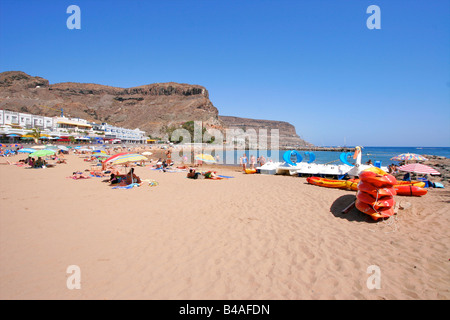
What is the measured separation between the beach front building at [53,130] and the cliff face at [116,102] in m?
23.1

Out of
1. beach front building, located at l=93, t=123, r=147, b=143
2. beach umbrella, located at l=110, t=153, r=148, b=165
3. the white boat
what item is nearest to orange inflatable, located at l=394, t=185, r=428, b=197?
the white boat

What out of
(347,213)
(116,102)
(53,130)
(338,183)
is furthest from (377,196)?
(116,102)

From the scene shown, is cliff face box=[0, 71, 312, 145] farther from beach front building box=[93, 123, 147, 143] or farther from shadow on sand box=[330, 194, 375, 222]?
shadow on sand box=[330, 194, 375, 222]

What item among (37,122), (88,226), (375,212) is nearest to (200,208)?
(88,226)

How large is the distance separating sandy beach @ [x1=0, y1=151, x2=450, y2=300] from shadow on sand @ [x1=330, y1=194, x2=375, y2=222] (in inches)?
2.1

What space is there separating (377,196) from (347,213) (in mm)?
933

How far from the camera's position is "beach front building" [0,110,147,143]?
34562 mm

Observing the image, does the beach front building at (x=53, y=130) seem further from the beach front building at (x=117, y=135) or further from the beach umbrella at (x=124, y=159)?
the beach umbrella at (x=124, y=159)

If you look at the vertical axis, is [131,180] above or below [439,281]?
above

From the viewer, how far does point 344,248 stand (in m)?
4.12

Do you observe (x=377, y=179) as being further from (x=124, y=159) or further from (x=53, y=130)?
(x=53, y=130)

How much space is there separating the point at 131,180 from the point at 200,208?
4504mm

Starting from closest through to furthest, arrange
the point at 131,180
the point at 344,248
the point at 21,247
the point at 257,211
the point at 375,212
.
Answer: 1. the point at 21,247
2. the point at 344,248
3. the point at 375,212
4. the point at 257,211
5. the point at 131,180
